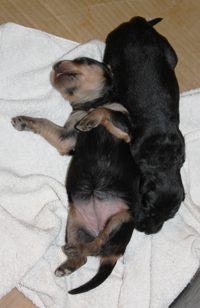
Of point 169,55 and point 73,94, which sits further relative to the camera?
point 169,55

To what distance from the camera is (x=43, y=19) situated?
9.11ft

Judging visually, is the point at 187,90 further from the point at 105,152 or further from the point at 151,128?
the point at 105,152

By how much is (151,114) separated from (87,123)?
0.33 metres

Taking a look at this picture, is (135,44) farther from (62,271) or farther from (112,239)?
(62,271)

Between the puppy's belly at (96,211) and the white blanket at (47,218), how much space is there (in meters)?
0.19

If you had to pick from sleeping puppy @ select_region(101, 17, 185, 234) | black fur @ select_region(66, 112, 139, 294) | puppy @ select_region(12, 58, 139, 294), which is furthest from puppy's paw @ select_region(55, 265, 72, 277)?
sleeping puppy @ select_region(101, 17, 185, 234)

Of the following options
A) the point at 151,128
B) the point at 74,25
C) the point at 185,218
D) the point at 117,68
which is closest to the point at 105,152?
the point at 151,128

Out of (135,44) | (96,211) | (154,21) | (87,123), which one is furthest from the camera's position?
(154,21)

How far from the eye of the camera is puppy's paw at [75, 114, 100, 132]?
233cm

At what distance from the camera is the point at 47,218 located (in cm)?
258

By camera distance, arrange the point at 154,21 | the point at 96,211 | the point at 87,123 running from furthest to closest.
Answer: the point at 154,21
the point at 96,211
the point at 87,123

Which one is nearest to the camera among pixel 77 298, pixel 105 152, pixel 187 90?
pixel 105 152

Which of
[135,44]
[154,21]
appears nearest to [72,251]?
[135,44]

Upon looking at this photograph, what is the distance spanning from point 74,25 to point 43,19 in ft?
0.56
